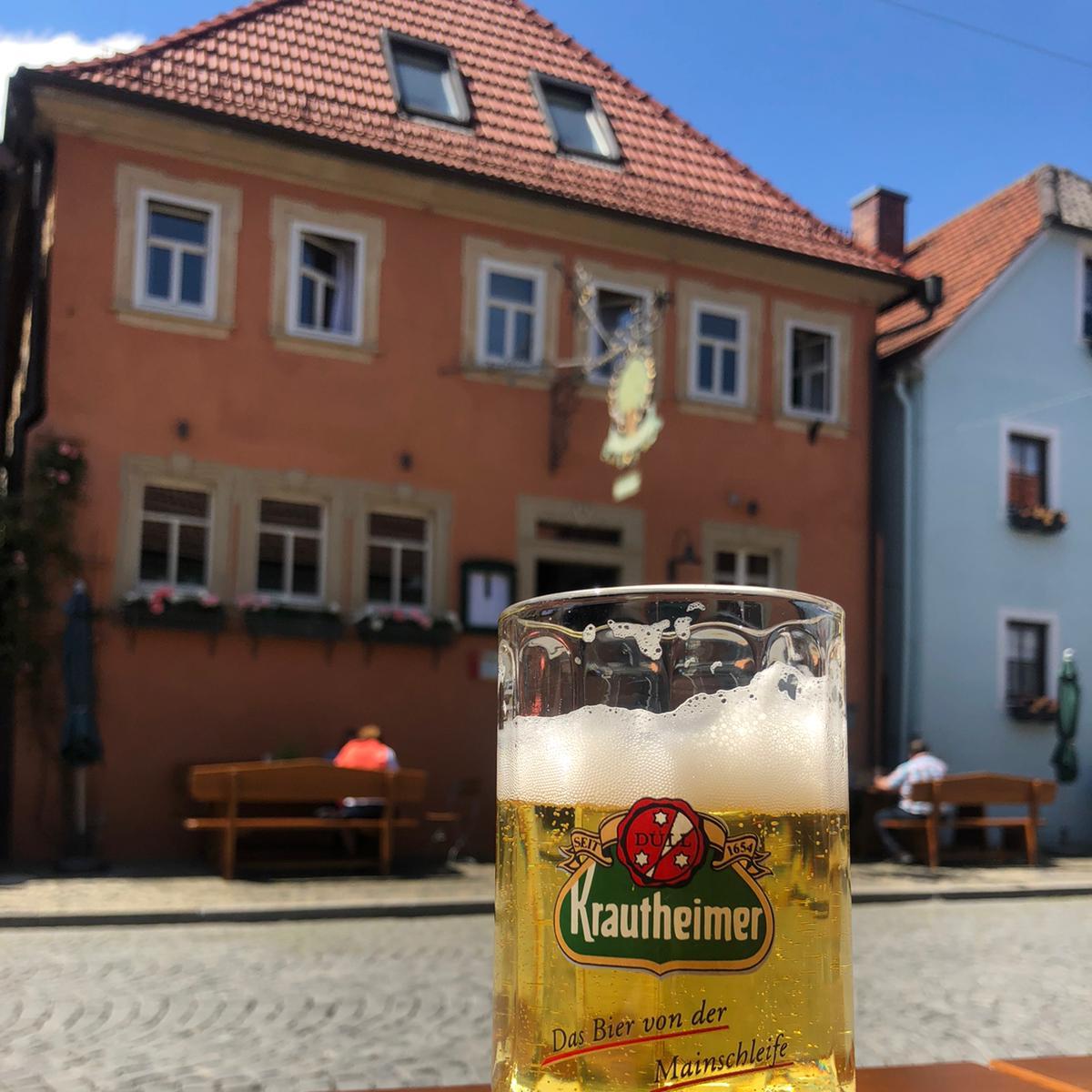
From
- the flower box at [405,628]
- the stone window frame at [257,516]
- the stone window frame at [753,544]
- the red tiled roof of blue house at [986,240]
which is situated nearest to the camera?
the stone window frame at [257,516]

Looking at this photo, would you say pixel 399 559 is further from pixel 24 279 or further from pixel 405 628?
pixel 24 279

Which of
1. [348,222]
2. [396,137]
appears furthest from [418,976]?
[396,137]

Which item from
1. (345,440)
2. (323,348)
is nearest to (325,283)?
(323,348)

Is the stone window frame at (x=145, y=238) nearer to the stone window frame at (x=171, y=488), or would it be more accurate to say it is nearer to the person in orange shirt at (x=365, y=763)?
the stone window frame at (x=171, y=488)

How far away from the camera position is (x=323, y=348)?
14016mm

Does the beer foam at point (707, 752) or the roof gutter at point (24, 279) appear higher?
the roof gutter at point (24, 279)

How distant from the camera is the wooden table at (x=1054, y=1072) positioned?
1007 millimetres

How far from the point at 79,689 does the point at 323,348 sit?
14.3ft

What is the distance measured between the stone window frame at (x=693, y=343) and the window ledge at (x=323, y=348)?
12.4 feet

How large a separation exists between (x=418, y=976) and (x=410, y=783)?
483 centimetres

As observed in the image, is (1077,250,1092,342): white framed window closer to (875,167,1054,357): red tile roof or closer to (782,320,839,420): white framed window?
(875,167,1054,357): red tile roof

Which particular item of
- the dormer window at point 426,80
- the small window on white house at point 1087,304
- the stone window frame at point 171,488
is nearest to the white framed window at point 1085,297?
the small window on white house at point 1087,304

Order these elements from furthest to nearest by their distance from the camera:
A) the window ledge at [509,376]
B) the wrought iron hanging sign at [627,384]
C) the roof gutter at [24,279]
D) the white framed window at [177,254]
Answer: the window ledge at [509,376]
the wrought iron hanging sign at [627,384]
the white framed window at [177,254]
the roof gutter at [24,279]

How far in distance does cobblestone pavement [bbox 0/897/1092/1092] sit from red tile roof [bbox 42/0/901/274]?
8.56 m
